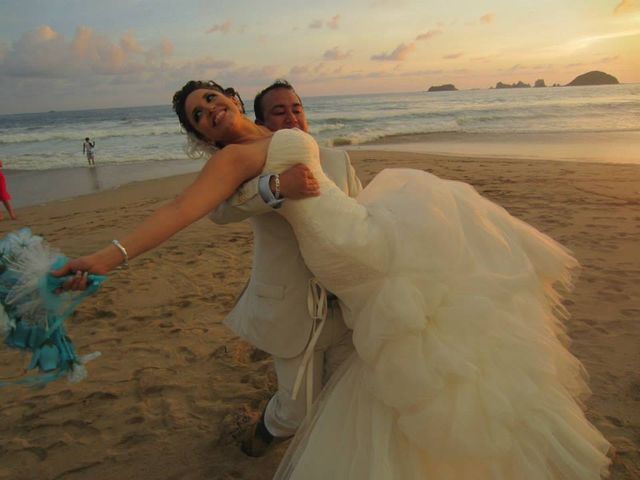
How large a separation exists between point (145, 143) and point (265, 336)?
2645 cm

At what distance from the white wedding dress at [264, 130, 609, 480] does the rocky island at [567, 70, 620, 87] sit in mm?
133491

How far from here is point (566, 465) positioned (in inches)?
64.9

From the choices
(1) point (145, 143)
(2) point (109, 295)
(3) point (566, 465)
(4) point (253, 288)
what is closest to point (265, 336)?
(4) point (253, 288)

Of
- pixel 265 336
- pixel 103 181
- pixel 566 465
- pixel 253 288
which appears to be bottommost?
pixel 103 181

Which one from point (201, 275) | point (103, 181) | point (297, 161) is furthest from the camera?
point (103, 181)

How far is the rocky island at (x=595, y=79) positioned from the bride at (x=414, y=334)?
438 ft

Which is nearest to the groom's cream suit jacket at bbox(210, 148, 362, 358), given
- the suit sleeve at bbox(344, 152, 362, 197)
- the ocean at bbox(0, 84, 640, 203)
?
the suit sleeve at bbox(344, 152, 362, 197)

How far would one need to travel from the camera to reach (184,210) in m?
1.65

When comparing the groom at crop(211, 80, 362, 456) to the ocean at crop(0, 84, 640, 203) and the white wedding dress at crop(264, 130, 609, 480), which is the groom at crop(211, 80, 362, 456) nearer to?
the white wedding dress at crop(264, 130, 609, 480)

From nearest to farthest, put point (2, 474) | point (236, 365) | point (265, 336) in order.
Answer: point (265, 336)
point (2, 474)
point (236, 365)

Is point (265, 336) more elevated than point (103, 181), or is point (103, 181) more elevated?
point (265, 336)

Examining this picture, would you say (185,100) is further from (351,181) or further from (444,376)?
(444,376)

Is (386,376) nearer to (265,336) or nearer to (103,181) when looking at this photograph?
(265,336)

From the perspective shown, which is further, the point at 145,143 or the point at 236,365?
the point at 145,143
